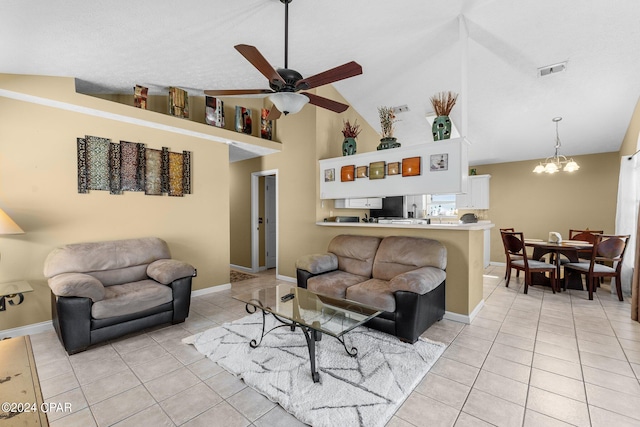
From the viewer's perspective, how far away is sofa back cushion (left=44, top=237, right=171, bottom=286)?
9.31 feet

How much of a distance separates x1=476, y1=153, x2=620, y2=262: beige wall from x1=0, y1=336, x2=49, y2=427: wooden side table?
305 inches

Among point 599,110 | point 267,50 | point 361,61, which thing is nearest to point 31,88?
point 267,50

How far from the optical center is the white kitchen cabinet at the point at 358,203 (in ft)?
16.5

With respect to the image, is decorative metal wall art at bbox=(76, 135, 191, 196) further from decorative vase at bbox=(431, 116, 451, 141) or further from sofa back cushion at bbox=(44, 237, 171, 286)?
decorative vase at bbox=(431, 116, 451, 141)

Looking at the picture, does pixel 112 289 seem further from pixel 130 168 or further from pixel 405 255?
pixel 405 255

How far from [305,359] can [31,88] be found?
3.72 m

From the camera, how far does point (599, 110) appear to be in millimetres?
4289

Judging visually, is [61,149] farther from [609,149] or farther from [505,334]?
[609,149]

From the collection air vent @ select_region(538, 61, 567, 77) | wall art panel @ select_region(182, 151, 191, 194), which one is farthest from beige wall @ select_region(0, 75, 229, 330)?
air vent @ select_region(538, 61, 567, 77)

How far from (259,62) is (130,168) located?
2.60 metres

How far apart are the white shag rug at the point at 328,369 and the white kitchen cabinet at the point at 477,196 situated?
5.05 meters

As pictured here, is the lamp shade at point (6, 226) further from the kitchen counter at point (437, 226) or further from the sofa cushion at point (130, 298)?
the kitchen counter at point (437, 226)

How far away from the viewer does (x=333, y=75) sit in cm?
216

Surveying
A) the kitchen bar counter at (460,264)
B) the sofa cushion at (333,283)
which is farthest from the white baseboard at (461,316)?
the sofa cushion at (333,283)
